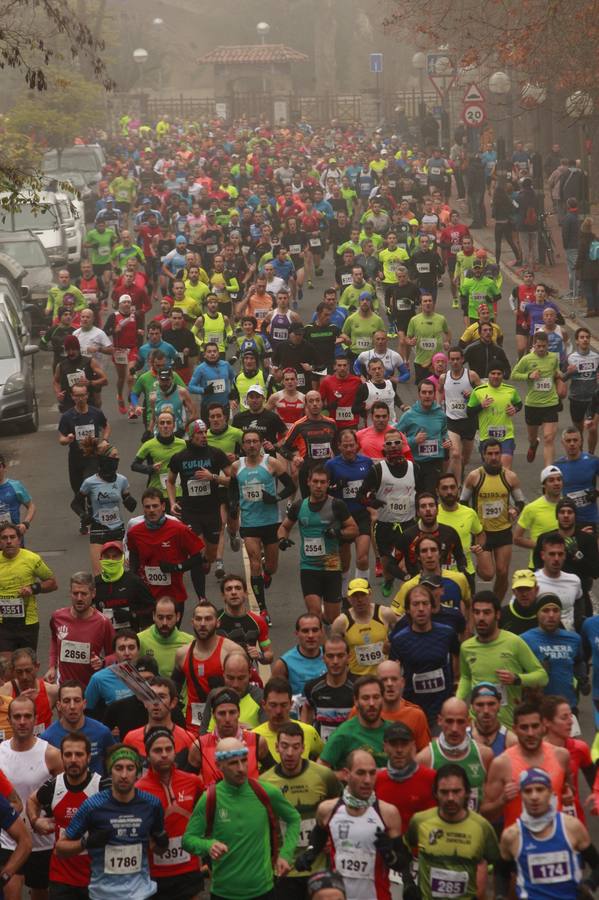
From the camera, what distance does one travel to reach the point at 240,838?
8.73 metres

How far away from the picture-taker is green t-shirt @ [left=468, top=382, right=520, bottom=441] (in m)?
17.4

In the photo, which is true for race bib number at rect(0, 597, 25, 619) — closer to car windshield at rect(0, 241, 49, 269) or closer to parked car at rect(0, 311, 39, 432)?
parked car at rect(0, 311, 39, 432)

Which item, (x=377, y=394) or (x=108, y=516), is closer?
(x=108, y=516)

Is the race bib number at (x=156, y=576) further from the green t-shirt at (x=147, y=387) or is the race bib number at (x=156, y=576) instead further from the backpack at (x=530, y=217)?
the backpack at (x=530, y=217)

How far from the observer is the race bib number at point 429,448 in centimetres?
1655

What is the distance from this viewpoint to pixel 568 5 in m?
31.6

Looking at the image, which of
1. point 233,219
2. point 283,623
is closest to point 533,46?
point 233,219

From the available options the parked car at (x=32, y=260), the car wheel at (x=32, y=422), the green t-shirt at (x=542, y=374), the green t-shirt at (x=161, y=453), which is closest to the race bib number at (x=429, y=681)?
the green t-shirt at (x=161, y=453)

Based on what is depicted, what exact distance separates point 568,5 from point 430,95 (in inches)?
1922

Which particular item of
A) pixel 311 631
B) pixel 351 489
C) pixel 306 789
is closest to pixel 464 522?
pixel 351 489

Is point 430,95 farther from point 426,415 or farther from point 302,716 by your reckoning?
point 302,716

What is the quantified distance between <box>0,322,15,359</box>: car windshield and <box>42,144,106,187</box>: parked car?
979 inches

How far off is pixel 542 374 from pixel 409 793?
409 inches

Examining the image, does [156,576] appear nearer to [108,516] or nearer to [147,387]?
[108,516]
